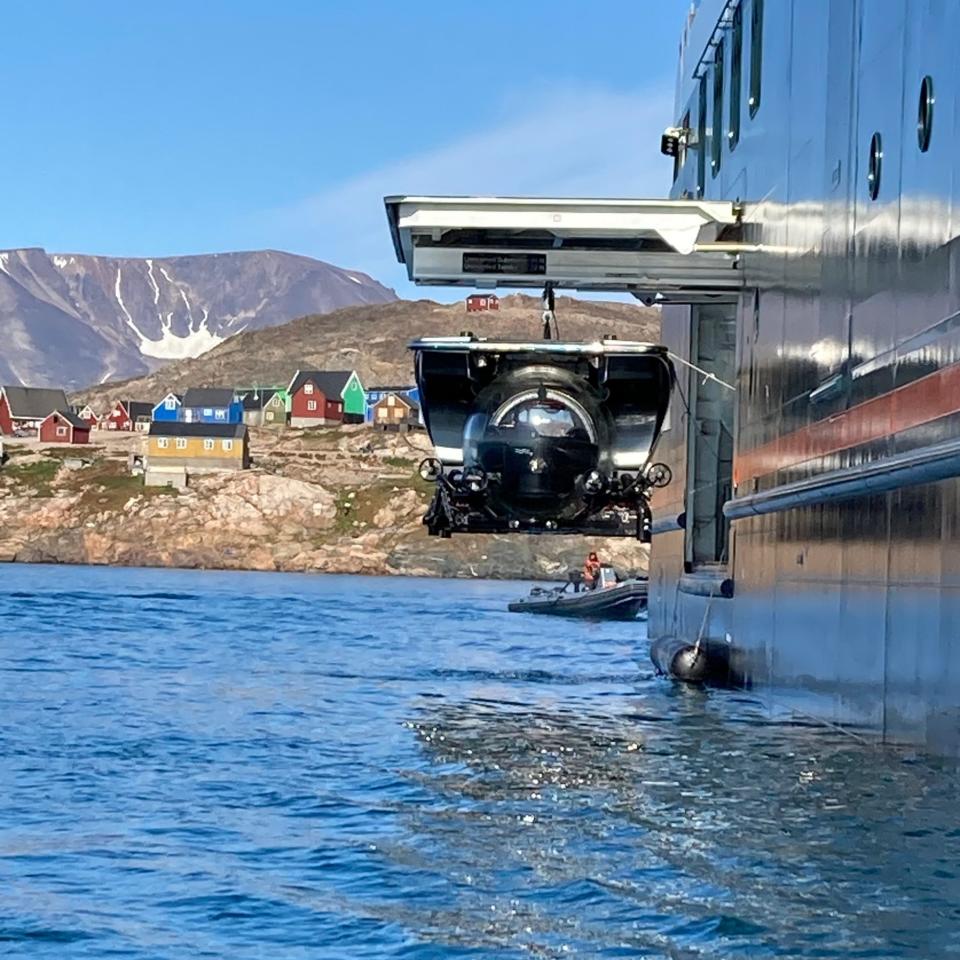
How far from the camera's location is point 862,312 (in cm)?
1152

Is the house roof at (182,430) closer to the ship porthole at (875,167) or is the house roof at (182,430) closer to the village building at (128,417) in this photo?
the village building at (128,417)

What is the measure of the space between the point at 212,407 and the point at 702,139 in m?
120

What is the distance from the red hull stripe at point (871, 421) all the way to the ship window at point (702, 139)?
7122 mm

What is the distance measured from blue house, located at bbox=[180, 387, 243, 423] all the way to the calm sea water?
120m

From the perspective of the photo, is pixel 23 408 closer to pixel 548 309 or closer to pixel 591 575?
pixel 591 575

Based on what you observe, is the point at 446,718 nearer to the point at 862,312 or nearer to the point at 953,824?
the point at 862,312

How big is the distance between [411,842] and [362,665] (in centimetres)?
1497

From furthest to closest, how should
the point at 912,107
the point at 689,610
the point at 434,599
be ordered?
the point at 434,599 < the point at 689,610 < the point at 912,107

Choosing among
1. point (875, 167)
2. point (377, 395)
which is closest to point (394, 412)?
point (377, 395)

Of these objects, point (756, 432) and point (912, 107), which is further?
point (756, 432)

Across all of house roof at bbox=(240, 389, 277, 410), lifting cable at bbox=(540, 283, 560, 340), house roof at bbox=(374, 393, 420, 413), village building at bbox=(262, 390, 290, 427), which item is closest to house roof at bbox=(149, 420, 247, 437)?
house roof at bbox=(374, 393, 420, 413)

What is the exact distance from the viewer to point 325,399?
440 ft

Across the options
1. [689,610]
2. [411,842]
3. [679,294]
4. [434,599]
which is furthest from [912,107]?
[434,599]

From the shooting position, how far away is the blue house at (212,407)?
138000 mm
